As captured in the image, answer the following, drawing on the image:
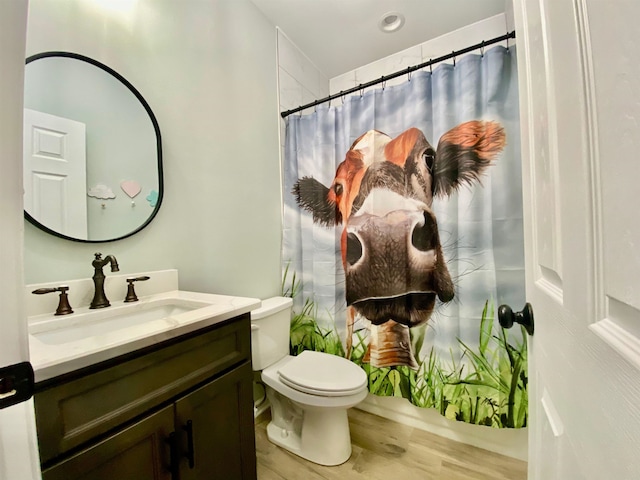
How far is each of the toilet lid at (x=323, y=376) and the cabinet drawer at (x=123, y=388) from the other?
47 centimetres

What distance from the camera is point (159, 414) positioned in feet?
2.14

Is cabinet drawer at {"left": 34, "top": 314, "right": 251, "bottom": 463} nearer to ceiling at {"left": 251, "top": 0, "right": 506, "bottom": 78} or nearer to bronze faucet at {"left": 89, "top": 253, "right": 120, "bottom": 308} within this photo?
bronze faucet at {"left": 89, "top": 253, "right": 120, "bottom": 308}

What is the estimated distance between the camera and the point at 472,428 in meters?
1.32

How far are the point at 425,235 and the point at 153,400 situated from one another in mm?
1293

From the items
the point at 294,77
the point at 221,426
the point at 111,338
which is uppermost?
the point at 294,77

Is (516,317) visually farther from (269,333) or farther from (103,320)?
(103,320)

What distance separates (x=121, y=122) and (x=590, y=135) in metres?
1.40

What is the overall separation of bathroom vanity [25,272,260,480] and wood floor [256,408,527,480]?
39 centimetres

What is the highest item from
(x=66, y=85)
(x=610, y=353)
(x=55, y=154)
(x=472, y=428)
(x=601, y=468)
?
(x=66, y=85)

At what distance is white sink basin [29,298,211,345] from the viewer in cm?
73

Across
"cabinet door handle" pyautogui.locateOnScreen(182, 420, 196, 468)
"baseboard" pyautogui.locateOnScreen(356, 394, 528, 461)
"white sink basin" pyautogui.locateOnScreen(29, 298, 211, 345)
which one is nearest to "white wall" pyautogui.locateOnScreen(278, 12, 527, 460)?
"baseboard" pyautogui.locateOnScreen(356, 394, 528, 461)

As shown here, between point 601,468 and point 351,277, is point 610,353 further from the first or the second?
point 351,277

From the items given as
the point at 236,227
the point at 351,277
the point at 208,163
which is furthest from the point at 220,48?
the point at 351,277

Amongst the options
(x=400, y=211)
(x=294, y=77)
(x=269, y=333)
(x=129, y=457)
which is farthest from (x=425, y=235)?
(x=294, y=77)
